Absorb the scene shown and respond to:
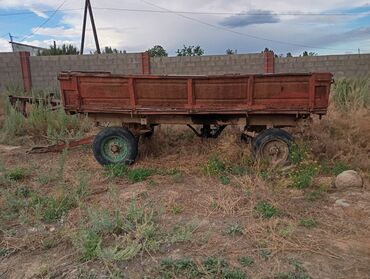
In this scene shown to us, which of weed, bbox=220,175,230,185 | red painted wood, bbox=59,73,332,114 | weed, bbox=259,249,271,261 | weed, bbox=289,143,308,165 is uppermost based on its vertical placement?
red painted wood, bbox=59,73,332,114

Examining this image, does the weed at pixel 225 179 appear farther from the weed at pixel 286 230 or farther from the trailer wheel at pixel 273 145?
the weed at pixel 286 230

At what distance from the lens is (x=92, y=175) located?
602cm

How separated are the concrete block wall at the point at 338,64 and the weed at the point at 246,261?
11736mm

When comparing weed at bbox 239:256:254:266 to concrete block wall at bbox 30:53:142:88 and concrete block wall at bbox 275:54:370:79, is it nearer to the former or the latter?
concrete block wall at bbox 275:54:370:79

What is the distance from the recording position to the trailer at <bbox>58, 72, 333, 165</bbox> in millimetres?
5852

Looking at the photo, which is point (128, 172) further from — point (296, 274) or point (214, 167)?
point (296, 274)

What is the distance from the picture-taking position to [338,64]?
13828mm

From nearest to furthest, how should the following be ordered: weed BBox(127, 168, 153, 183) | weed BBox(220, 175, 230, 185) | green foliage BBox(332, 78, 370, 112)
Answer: weed BBox(220, 175, 230, 185), weed BBox(127, 168, 153, 183), green foliage BBox(332, 78, 370, 112)

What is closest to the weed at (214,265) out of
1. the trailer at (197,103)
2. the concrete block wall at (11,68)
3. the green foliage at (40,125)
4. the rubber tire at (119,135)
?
the trailer at (197,103)

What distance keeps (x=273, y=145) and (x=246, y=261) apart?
305 cm

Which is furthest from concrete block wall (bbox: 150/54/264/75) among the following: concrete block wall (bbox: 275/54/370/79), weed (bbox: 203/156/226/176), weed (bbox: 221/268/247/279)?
weed (bbox: 221/268/247/279)

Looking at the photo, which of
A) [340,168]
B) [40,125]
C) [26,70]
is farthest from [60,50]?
[340,168]

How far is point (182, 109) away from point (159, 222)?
237 centimetres

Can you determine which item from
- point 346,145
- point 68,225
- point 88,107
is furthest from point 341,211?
point 88,107
